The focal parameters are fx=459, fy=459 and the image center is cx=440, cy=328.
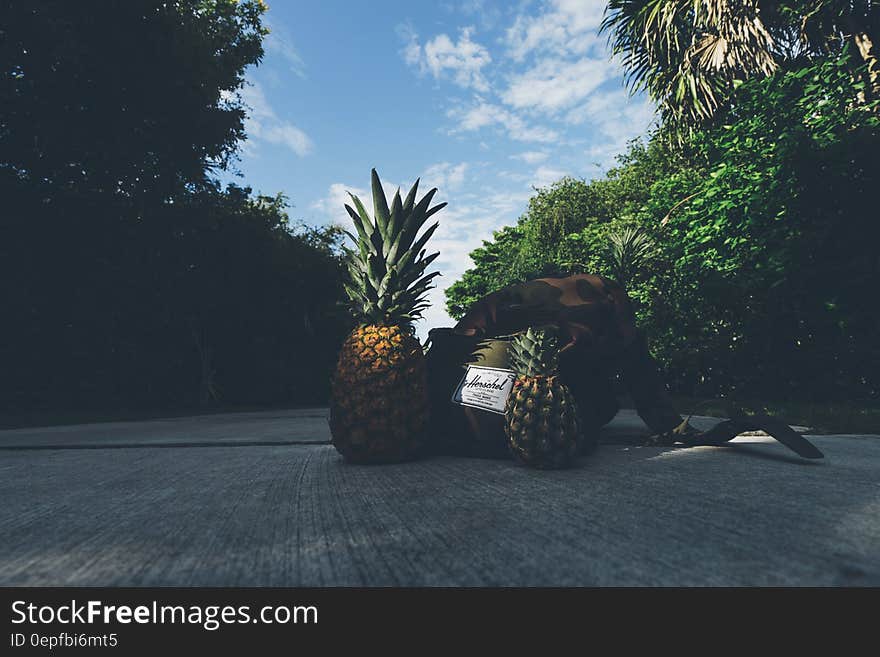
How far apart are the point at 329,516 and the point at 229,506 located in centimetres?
36

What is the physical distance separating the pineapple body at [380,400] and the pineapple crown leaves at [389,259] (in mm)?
214

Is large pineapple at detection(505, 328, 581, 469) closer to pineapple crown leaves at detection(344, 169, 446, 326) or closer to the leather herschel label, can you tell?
the leather herschel label

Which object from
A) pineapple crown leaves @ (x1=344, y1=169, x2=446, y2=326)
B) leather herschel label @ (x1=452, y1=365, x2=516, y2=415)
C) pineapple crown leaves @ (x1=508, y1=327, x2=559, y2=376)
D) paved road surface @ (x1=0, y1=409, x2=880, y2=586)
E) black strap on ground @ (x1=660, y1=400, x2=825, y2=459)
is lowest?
paved road surface @ (x1=0, y1=409, x2=880, y2=586)

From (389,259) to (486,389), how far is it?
84cm

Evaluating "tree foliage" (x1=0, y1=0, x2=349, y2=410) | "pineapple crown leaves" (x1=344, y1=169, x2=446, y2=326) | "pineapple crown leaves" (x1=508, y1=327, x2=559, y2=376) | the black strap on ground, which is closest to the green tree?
"tree foliage" (x1=0, y1=0, x2=349, y2=410)

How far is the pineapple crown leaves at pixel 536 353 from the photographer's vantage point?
6.42 feet

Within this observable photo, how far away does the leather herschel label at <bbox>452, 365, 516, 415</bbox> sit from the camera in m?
2.11

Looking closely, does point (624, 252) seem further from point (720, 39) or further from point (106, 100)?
point (106, 100)

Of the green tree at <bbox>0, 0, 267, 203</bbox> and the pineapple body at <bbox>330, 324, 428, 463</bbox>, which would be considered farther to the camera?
the green tree at <bbox>0, 0, 267, 203</bbox>

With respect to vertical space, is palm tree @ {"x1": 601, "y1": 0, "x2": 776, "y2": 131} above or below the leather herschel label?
above

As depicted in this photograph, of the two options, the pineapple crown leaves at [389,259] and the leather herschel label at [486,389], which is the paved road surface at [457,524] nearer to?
the leather herschel label at [486,389]

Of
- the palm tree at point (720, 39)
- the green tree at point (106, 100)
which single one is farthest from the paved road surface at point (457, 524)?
the green tree at point (106, 100)

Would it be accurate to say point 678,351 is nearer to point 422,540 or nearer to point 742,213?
point 742,213

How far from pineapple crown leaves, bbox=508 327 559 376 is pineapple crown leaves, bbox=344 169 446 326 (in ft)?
1.98
